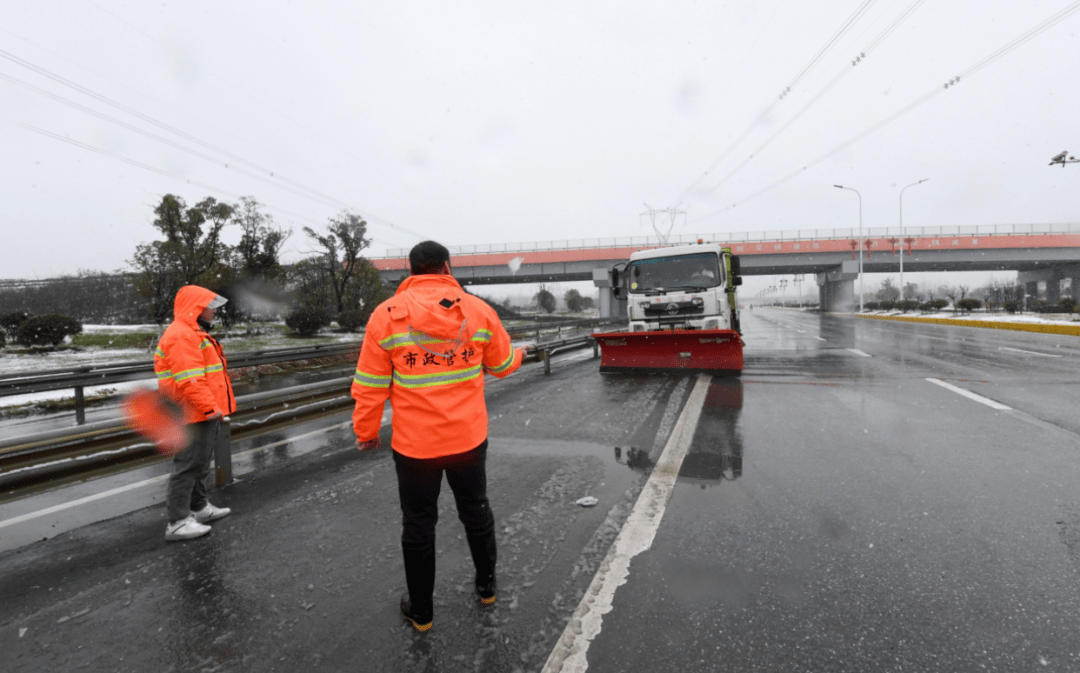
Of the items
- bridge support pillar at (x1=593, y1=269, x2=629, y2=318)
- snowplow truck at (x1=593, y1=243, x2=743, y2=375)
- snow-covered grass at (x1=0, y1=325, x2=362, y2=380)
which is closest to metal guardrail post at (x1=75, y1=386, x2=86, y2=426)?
snow-covered grass at (x1=0, y1=325, x2=362, y2=380)

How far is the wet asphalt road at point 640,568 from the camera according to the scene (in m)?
2.30

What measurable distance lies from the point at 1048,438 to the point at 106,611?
8.02 metres

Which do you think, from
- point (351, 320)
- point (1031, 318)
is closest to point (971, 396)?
point (351, 320)

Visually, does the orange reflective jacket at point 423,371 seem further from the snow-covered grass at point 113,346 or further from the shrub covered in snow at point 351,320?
the shrub covered in snow at point 351,320

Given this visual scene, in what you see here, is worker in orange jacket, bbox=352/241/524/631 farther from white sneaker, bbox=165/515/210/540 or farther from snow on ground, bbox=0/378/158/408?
snow on ground, bbox=0/378/158/408

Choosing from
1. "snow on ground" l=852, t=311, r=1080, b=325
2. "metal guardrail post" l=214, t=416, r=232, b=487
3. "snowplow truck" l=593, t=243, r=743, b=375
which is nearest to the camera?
"metal guardrail post" l=214, t=416, r=232, b=487

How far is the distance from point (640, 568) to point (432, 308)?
1.88 metres

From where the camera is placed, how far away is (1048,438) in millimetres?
5340

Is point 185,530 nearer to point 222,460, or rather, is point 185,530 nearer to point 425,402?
point 222,460

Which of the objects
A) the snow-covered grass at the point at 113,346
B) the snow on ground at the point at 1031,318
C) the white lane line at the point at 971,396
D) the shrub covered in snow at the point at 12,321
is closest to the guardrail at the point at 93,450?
the snow-covered grass at the point at 113,346

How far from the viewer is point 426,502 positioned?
2.52 metres

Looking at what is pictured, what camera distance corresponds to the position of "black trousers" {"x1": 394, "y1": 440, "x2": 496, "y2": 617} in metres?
2.48

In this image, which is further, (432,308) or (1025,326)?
(1025,326)

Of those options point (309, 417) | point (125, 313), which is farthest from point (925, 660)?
point (125, 313)
